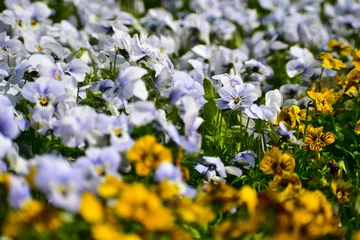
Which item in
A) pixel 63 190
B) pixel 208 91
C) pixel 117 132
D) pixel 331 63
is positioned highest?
pixel 63 190

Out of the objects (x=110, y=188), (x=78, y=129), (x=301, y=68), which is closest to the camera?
(x=110, y=188)

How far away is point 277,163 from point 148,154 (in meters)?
0.61

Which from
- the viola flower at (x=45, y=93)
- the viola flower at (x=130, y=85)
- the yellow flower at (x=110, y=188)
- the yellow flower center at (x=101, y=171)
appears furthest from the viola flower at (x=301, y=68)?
the yellow flower at (x=110, y=188)

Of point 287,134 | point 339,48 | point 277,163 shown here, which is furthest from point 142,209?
point 339,48

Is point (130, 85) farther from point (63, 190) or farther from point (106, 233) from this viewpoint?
point (106, 233)

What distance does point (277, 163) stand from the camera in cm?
234

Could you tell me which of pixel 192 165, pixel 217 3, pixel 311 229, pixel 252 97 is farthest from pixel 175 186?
pixel 217 3

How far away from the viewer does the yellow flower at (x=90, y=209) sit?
159 centimetres

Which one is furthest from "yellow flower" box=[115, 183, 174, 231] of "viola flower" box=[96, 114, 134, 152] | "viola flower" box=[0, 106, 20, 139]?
"viola flower" box=[0, 106, 20, 139]

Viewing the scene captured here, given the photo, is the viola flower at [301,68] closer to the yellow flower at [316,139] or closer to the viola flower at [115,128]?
the yellow flower at [316,139]

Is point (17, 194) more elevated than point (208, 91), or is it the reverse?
point (17, 194)

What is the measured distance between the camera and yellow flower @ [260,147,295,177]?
91.7 inches

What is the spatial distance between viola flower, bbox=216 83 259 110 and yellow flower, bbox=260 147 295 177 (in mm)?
429

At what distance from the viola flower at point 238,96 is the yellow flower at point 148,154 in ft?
2.79
